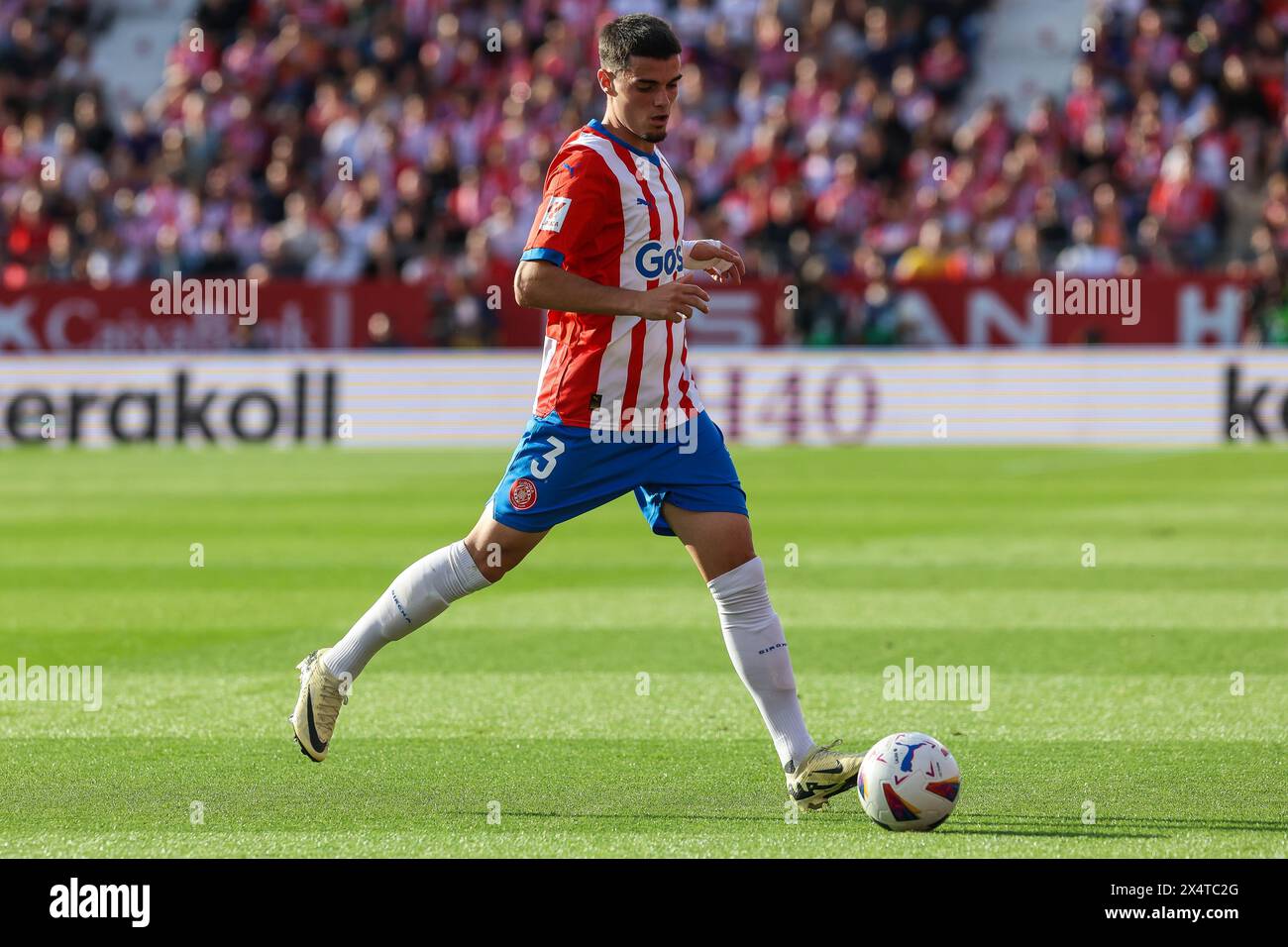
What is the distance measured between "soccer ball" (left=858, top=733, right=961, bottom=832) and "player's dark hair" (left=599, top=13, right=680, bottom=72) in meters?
2.26

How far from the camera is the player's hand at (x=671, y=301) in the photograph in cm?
598

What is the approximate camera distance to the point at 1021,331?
73.0 ft

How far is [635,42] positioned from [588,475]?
136 centimetres

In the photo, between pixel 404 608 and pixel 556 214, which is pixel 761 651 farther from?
pixel 556 214

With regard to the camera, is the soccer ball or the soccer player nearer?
the soccer ball

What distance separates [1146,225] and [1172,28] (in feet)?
11.1

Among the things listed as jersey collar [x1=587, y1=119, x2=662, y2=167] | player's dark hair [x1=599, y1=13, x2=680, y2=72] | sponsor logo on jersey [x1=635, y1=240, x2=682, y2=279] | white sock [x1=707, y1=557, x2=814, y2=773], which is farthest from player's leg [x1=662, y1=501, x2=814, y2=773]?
player's dark hair [x1=599, y1=13, x2=680, y2=72]

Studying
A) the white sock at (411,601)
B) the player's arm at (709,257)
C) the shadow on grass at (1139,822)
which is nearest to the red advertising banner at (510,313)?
the player's arm at (709,257)

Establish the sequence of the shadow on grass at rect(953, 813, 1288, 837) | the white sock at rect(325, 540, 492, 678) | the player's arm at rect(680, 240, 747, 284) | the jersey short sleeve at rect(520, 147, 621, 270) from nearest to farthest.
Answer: the shadow on grass at rect(953, 813, 1288, 837) < the jersey short sleeve at rect(520, 147, 621, 270) < the white sock at rect(325, 540, 492, 678) < the player's arm at rect(680, 240, 747, 284)

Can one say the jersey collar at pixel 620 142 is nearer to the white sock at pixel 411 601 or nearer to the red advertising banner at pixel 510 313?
the white sock at pixel 411 601

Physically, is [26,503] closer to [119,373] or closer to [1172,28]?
[119,373]

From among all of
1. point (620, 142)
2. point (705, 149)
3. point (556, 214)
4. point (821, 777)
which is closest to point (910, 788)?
point (821, 777)

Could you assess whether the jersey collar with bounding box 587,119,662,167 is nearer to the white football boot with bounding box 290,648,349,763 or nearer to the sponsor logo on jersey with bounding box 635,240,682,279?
the sponsor logo on jersey with bounding box 635,240,682,279

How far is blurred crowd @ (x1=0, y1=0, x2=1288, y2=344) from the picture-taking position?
22.5 m
